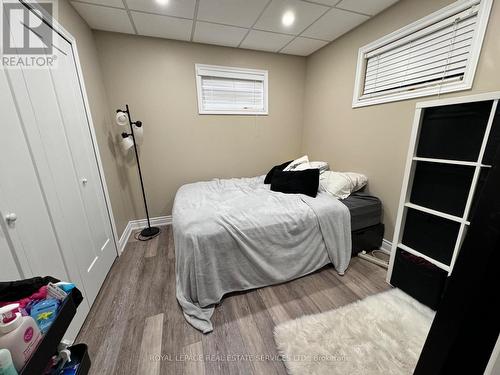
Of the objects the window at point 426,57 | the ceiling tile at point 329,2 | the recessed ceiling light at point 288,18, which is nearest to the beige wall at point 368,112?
the window at point 426,57

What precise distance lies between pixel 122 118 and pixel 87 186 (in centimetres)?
99

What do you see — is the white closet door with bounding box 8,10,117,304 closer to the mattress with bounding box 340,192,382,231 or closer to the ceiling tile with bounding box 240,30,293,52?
the ceiling tile with bounding box 240,30,293,52

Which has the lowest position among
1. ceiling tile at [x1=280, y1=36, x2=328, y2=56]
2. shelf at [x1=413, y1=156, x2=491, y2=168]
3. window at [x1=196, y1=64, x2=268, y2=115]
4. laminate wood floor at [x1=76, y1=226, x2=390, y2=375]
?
laminate wood floor at [x1=76, y1=226, x2=390, y2=375]

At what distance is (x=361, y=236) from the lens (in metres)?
2.18

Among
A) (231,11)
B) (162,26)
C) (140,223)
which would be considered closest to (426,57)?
(231,11)

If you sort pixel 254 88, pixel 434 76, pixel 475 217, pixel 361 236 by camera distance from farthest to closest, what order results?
pixel 254 88 → pixel 361 236 → pixel 434 76 → pixel 475 217

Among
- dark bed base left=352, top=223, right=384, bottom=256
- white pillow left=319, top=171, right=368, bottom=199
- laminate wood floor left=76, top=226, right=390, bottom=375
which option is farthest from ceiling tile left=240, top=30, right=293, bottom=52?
laminate wood floor left=76, top=226, right=390, bottom=375

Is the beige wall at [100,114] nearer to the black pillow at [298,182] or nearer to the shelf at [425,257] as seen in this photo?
the black pillow at [298,182]

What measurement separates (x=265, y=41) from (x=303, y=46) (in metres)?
0.57

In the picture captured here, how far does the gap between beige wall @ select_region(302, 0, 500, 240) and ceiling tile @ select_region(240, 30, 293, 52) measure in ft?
2.04

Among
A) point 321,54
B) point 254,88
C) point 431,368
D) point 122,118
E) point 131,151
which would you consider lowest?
point 431,368

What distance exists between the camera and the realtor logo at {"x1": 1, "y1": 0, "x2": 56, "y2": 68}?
1103 mm

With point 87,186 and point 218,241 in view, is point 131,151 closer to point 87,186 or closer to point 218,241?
point 87,186

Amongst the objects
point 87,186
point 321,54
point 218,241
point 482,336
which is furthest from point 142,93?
point 482,336
